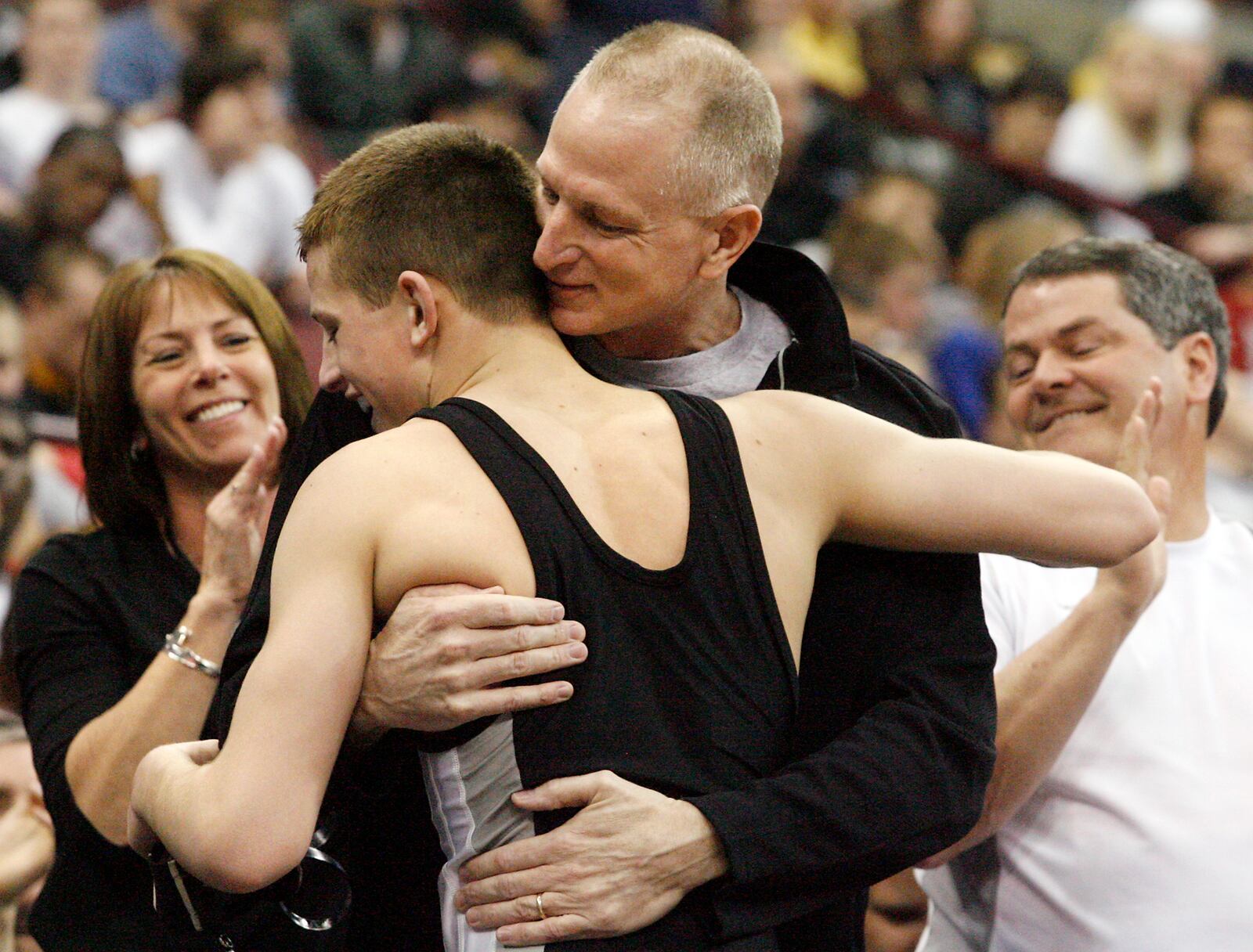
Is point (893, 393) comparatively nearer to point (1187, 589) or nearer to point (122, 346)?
point (1187, 589)

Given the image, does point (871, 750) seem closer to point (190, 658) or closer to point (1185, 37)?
point (190, 658)

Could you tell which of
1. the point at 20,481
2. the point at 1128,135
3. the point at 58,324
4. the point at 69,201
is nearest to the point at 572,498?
the point at 20,481

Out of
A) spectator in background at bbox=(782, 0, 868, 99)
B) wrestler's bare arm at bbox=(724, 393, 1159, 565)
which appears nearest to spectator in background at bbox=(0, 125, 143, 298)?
wrestler's bare arm at bbox=(724, 393, 1159, 565)

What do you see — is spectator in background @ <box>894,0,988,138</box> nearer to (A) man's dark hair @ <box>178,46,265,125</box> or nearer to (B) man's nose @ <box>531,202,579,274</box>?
(A) man's dark hair @ <box>178,46,265,125</box>

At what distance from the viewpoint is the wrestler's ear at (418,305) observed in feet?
5.87

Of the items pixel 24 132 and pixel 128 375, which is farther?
pixel 24 132

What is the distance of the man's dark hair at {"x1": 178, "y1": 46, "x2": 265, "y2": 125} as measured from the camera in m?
5.27

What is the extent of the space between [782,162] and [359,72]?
175 cm

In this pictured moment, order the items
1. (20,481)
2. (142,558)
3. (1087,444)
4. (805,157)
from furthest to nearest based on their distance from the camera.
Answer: (805,157) → (20,481) → (1087,444) → (142,558)

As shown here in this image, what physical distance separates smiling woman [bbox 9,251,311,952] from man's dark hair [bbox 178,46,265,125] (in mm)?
2890

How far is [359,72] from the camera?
21.0ft

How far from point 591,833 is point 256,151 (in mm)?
4206

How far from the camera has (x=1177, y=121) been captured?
7.66 m

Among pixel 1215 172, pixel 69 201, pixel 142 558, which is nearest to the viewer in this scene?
pixel 142 558
